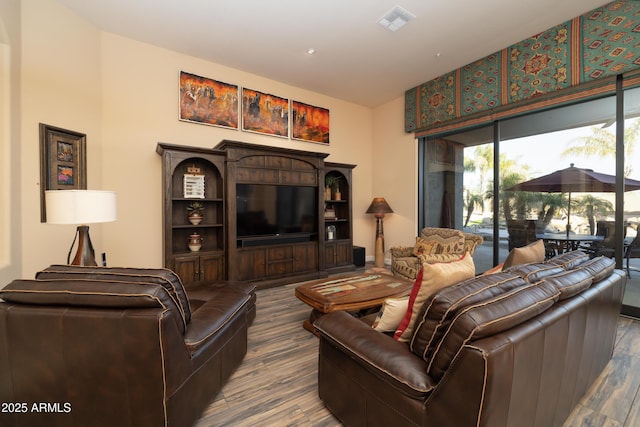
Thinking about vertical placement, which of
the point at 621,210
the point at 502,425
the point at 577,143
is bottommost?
the point at 502,425

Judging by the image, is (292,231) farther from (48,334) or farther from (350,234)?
(48,334)

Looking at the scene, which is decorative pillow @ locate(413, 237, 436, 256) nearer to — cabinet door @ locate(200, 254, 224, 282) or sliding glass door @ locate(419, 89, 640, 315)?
sliding glass door @ locate(419, 89, 640, 315)

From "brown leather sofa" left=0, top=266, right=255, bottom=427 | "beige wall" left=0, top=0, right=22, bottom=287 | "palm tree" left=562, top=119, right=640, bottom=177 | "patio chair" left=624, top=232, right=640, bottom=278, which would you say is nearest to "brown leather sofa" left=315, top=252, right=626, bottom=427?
"brown leather sofa" left=0, top=266, right=255, bottom=427

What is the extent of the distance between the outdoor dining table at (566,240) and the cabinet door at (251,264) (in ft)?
13.0

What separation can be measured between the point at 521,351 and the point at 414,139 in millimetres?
4640

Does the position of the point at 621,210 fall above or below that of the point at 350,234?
above

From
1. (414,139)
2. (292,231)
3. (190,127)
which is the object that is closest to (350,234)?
(292,231)

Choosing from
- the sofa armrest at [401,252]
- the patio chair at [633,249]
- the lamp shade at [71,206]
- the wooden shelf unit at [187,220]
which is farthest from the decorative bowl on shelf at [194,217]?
the patio chair at [633,249]

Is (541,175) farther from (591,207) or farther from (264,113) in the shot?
(264,113)

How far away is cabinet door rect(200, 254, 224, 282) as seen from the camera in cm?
358

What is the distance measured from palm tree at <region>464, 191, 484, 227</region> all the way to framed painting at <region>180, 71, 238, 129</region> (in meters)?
4.07

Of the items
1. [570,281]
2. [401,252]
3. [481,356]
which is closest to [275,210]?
[401,252]

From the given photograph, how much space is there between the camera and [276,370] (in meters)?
1.97

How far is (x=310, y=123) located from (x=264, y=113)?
37.4 inches
